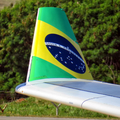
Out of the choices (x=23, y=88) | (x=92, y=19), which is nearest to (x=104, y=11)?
(x=92, y=19)

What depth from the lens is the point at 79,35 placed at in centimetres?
1271

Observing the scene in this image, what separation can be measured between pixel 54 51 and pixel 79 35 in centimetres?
749

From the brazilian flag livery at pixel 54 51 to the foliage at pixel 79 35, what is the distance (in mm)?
5561

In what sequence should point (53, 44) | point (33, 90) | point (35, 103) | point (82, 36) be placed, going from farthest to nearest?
point (82, 36) < point (35, 103) < point (53, 44) < point (33, 90)

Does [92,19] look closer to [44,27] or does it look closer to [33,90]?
[44,27]

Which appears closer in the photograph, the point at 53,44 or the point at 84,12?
the point at 53,44

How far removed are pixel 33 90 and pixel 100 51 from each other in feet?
26.7

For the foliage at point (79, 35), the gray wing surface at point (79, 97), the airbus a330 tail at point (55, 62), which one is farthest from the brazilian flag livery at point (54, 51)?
the foliage at point (79, 35)

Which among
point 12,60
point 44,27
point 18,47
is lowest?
point 12,60

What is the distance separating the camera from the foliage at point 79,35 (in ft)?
37.3

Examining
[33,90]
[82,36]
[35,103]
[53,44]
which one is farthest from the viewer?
[82,36]

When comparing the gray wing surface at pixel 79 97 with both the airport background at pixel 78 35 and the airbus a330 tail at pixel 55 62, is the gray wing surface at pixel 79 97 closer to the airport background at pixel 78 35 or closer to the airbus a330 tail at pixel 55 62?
the airbus a330 tail at pixel 55 62

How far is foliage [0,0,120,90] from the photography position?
1136 centimetres

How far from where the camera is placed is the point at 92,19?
11.9m
